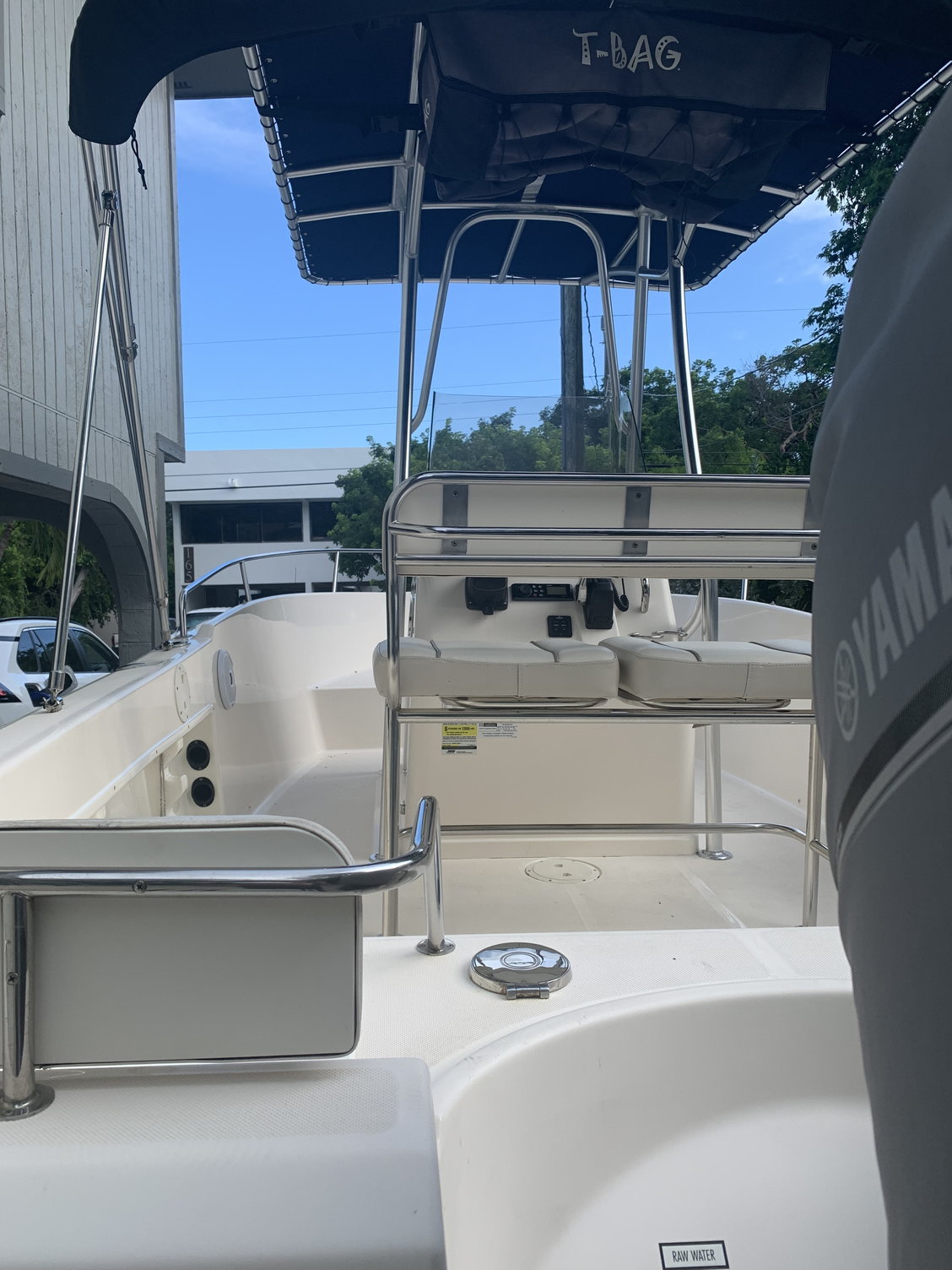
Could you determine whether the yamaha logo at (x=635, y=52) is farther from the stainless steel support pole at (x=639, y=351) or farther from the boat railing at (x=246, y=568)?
the boat railing at (x=246, y=568)

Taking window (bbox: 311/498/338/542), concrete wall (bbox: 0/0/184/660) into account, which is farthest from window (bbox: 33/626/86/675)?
window (bbox: 311/498/338/542)

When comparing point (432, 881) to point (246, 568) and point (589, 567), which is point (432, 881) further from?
point (246, 568)

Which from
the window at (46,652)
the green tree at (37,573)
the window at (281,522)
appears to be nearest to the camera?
the window at (46,652)

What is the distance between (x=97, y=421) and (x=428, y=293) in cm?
860

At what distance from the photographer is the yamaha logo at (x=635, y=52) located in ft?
6.05

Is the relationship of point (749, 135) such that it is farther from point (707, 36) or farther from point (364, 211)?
point (364, 211)

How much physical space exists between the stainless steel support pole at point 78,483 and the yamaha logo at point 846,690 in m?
1.33

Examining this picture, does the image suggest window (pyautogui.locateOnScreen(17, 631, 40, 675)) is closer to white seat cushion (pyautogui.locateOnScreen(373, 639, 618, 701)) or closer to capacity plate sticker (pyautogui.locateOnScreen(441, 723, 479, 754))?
capacity plate sticker (pyautogui.locateOnScreen(441, 723, 479, 754))

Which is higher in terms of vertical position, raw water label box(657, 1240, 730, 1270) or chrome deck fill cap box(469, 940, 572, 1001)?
chrome deck fill cap box(469, 940, 572, 1001)

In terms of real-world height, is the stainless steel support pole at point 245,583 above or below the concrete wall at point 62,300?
below

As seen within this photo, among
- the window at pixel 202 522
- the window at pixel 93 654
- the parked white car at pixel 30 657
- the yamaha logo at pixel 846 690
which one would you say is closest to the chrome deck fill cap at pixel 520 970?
the yamaha logo at pixel 846 690

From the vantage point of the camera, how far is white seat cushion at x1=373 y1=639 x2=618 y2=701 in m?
1.60

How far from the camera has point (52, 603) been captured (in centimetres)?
2136

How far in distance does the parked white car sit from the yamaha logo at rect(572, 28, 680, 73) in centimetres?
389
